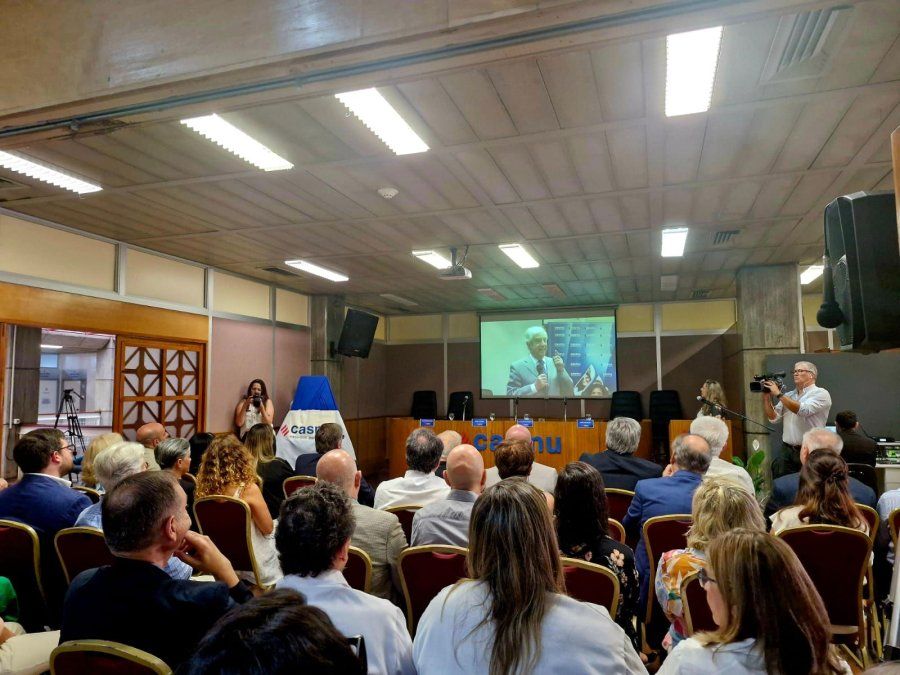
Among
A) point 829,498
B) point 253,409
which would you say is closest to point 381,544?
point 829,498

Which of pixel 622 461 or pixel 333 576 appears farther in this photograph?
pixel 622 461

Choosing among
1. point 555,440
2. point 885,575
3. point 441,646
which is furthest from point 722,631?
point 555,440

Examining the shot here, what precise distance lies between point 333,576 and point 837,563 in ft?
7.20

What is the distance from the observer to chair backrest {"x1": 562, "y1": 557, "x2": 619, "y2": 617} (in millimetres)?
1890

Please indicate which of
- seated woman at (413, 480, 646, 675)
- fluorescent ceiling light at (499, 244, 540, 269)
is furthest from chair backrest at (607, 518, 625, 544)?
fluorescent ceiling light at (499, 244, 540, 269)

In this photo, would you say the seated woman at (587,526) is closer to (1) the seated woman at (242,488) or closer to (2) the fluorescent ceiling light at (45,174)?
(1) the seated woman at (242,488)

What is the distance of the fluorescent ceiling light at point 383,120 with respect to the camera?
311 cm

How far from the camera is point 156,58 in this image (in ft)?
8.22

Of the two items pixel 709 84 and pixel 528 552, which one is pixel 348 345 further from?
pixel 528 552

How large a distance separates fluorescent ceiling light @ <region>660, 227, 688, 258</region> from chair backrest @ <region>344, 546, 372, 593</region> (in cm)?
459

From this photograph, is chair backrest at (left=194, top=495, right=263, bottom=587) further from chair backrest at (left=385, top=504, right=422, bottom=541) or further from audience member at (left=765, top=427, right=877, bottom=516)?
audience member at (left=765, top=427, right=877, bottom=516)

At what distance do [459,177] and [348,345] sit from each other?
541cm

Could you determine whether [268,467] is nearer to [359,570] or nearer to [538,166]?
[359,570]

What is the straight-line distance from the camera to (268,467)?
14.1 ft
